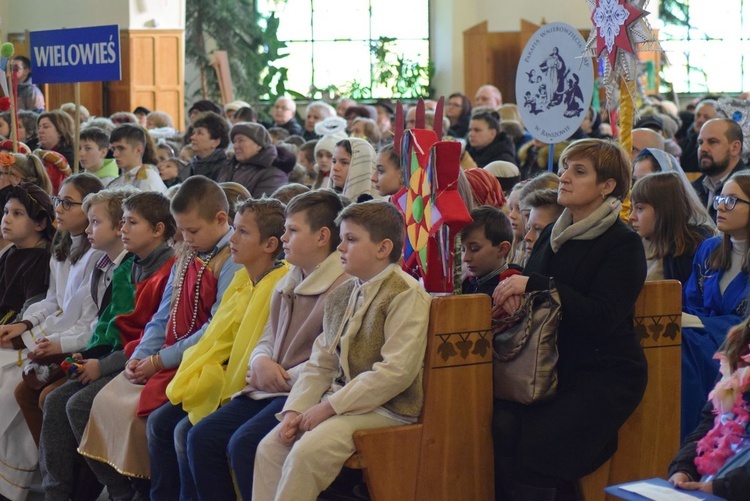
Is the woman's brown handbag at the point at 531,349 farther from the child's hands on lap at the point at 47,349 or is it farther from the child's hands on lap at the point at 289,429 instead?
the child's hands on lap at the point at 47,349

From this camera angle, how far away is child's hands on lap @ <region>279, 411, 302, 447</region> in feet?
10.8

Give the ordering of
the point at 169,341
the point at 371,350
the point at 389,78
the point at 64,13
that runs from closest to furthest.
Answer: the point at 371,350, the point at 169,341, the point at 64,13, the point at 389,78

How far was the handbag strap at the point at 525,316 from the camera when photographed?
3.19 meters

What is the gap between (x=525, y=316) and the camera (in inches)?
128

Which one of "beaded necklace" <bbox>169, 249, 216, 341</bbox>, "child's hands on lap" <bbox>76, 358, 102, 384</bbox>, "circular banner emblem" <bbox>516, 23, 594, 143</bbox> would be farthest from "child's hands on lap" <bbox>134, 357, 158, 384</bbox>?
"circular banner emblem" <bbox>516, 23, 594, 143</bbox>

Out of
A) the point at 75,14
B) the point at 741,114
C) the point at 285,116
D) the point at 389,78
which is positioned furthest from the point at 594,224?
Answer: the point at 389,78

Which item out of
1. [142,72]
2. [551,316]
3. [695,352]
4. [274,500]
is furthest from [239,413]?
[142,72]

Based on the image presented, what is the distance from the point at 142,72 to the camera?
16500 mm

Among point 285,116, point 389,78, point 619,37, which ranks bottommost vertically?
point 619,37

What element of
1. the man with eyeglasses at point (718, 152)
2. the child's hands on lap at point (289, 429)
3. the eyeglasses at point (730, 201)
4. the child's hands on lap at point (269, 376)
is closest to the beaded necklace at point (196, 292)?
the child's hands on lap at point (269, 376)

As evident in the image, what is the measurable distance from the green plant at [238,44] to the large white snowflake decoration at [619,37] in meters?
13.5

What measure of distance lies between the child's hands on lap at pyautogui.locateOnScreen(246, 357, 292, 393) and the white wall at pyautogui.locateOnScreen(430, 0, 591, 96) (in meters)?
14.8

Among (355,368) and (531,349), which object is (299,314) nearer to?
(355,368)

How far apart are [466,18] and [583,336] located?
15.6 m
